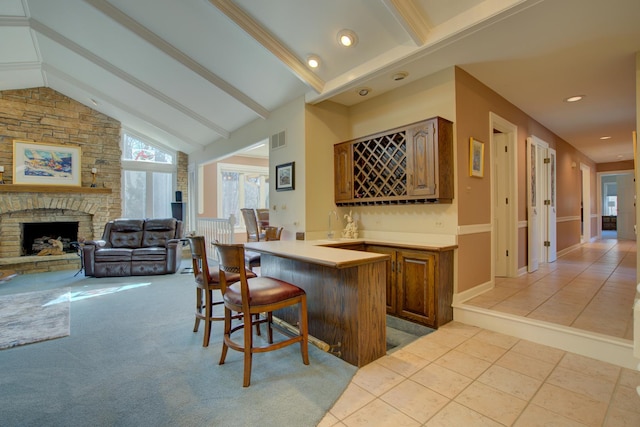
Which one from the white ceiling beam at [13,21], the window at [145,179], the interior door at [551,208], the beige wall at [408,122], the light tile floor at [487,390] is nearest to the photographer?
the light tile floor at [487,390]

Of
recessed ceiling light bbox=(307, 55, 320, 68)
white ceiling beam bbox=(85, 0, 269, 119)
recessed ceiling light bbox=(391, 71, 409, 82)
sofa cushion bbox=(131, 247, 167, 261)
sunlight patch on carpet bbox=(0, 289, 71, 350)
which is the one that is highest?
white ceiling beam bbox=(85, 0, 269, 119)

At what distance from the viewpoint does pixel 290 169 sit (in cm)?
427

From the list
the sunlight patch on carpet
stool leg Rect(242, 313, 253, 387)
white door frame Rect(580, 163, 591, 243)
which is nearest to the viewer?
stool leg Rect(242, 313, 253, 387)

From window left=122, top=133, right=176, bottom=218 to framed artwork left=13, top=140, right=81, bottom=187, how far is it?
1063 mm

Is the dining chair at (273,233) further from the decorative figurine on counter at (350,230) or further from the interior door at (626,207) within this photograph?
the interior door at (626,207)

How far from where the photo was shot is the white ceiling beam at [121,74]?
419 centimetres

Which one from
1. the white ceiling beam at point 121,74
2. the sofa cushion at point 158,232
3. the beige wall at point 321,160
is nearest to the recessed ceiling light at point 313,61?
the beige wall at point 321,160

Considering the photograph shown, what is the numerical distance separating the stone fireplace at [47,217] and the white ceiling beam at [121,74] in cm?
294

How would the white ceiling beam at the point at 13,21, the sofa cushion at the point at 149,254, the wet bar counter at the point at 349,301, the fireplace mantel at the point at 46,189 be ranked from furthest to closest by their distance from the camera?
the fireplace mantel at the point at 46,189, the sofa cushion at the point at 149,254, the white ceiling beam at the point at 13,21, the wet bar counter at the point at 349,301

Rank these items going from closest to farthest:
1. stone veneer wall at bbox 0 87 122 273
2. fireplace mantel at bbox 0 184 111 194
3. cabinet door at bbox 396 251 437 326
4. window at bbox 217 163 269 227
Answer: cabinet door at bbox 396 251 437 326, fireplace mantel at bbox 0 184 111 194, stone veneer wall at bbox 0 87 122 273, window at bbox 217 163 269 227

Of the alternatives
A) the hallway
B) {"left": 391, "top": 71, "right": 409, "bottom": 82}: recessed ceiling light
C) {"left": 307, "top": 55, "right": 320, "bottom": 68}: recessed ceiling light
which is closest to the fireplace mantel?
{"left": 307, "top": 55, "right": 320, "bottom": 68}: recessed ceiling light

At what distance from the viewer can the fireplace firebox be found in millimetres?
6148

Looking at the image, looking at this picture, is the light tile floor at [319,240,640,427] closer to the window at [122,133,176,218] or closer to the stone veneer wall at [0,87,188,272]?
the stone veneer wall at [0,87,188,272]

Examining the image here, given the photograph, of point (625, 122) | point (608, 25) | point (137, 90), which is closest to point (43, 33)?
point (137, 90)
